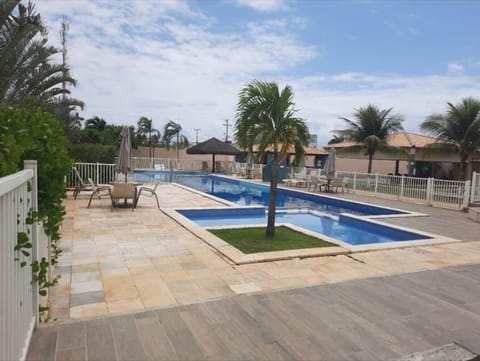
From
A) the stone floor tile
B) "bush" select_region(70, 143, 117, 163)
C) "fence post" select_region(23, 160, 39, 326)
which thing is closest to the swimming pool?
"bush" select_region(70, 143, 117, 163)

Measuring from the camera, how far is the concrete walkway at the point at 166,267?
11.0 ft

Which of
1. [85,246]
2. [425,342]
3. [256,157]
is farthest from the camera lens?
[256,157]

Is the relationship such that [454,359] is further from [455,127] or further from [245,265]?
[455,127]

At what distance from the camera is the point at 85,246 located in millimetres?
5176

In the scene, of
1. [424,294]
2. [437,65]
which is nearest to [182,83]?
[437,65]

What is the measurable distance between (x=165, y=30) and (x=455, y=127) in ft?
48.9

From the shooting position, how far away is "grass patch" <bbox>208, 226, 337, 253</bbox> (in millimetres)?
5453

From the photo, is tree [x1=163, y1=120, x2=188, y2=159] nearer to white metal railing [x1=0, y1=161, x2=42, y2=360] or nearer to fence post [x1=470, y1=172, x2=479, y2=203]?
fence post [x1=470, y1=172, x2=479, y2=203]

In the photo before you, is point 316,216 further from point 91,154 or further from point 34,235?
point 34,235

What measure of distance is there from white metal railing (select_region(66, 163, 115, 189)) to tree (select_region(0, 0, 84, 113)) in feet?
7.45

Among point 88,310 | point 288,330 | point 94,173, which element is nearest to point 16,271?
point 88,310

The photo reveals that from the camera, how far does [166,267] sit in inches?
170

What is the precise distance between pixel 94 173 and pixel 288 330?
435 inches

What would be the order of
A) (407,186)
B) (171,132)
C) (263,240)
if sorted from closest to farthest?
(263,240), (407,186), (171,132)
